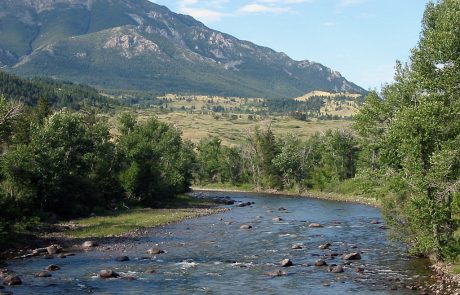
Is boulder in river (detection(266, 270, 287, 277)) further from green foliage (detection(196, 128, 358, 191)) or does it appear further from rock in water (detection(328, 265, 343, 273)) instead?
green foliage (detection(196, 128, 358, 191))

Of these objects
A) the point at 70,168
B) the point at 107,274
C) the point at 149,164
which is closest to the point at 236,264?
the point at 107,274

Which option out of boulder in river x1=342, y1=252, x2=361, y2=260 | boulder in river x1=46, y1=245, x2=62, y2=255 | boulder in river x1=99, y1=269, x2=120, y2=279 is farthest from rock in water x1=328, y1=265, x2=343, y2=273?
boulder in river x1=46, y1=245, x2=62, y2=255

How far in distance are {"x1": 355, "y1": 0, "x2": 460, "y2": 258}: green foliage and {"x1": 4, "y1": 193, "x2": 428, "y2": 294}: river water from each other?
4346mm

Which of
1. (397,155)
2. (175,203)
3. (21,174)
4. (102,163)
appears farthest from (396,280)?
(175,203)

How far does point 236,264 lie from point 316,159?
386 ft

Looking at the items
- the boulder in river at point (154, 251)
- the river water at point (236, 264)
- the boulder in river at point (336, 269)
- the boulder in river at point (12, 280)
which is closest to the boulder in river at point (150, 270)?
the river water at point (236, 264)

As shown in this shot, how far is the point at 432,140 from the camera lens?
4441 cm

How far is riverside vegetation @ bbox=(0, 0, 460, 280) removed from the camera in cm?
4375

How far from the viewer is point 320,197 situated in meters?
135

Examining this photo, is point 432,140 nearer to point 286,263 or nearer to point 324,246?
point 286,263

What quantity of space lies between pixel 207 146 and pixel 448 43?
478 feet

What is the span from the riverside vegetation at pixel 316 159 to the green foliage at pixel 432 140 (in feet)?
0.30


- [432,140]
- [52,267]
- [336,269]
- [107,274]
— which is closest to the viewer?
[432,140]

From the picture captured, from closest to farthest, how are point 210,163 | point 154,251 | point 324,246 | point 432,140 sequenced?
point 432,140 < point 154,251 < point 324,246 < point 210,163
